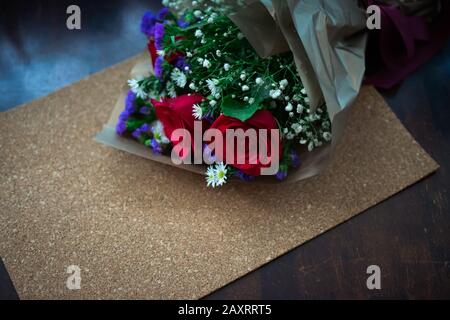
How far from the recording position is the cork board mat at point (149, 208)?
3.10ft

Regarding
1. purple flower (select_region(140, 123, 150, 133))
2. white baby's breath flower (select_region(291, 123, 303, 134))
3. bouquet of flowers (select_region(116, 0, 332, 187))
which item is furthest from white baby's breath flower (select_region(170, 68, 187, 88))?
white baby's breath flower (select_region(291, 123, 303, 134))

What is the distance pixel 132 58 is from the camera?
1159mm

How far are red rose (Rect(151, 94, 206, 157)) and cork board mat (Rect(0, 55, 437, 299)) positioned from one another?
0.45 ft

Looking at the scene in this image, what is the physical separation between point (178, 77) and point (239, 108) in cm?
14

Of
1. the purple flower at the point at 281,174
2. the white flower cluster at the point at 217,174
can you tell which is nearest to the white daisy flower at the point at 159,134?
the white flower cluster at the point at 217,174

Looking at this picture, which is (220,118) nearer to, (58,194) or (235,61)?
(235,61)

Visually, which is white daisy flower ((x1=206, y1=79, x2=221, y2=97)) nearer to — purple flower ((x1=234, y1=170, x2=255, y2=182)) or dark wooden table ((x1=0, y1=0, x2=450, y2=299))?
purple flower ((x1=234, y1=170, x2=255, y2=182))

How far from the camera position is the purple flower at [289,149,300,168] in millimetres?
955

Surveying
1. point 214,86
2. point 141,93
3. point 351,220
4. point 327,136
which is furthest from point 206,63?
point 351,220

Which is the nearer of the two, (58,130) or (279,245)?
(279,245)

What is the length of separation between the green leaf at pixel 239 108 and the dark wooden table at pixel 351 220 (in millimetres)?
286

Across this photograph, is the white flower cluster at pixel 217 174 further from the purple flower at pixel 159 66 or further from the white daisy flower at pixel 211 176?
the purple flower at pixel 159 66
